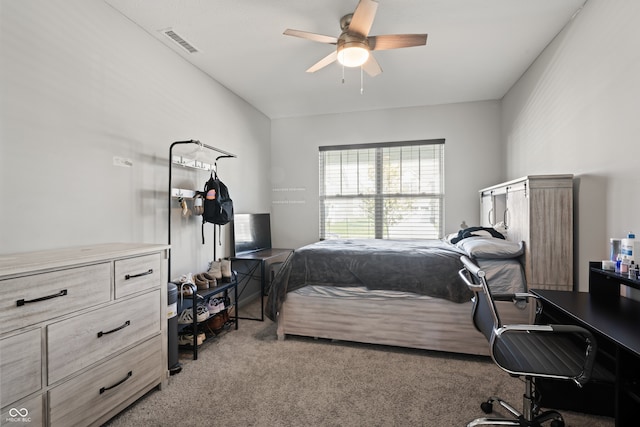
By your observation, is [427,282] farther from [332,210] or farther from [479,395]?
[332,210]

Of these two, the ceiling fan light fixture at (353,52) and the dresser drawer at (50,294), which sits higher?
the ceiling fan light fixture at (353,52)

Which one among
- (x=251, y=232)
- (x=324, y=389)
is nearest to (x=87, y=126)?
(x=251, y=232)

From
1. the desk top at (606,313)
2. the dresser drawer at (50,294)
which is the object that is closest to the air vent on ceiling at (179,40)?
the dresser drawer at (50,294)

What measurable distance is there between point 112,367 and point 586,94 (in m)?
3.56

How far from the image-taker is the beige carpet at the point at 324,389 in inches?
69.5

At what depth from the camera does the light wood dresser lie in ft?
4.15

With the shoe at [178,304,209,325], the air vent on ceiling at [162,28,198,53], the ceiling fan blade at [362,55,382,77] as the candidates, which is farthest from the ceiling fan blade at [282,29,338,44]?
the shoe at [178,304,209,325]

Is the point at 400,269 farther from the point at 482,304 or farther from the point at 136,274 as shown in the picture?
the point at 136,274

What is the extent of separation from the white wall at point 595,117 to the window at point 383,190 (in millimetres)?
1557

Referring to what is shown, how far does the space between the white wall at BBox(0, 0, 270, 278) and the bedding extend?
3.71 ft

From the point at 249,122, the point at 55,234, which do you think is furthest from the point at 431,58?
the point at 55,234

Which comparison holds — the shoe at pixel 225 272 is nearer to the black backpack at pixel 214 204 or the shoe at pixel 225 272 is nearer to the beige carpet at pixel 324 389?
the black backpack at pixel 214 204

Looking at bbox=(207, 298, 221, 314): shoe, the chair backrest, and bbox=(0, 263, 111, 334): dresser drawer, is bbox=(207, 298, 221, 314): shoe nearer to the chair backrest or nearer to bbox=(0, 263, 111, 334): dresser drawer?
bbox=(0, 263, 111, 334): dresser drawer

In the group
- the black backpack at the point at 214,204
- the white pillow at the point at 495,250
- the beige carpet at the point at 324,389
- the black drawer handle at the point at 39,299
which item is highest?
the black backpack at the point at 214,204
